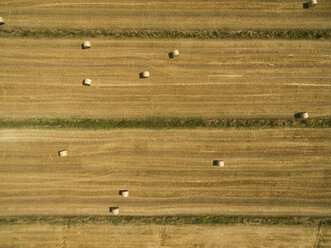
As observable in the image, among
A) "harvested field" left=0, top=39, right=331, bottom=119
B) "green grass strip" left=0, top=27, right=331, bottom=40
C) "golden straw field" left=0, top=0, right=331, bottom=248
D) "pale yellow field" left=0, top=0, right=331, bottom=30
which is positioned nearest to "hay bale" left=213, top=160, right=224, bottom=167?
"golden straw field" left=0, top=0, right=331, bottom=248

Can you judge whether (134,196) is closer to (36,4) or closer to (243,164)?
(243,164)

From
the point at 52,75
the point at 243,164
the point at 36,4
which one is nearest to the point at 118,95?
the point at 52,75

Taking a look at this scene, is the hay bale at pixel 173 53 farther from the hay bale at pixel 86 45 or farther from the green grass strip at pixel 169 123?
the hay bale at pixel 86 45

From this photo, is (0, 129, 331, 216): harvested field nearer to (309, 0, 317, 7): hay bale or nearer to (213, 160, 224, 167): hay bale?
(213, 160, 224, 167): hay bale

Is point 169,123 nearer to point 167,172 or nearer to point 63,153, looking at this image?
point 167,172

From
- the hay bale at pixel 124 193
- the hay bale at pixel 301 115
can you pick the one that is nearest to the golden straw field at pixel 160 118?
the hay bale at pixel 301 115

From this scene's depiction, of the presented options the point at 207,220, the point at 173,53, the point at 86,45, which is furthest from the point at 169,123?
the point at 86,45
